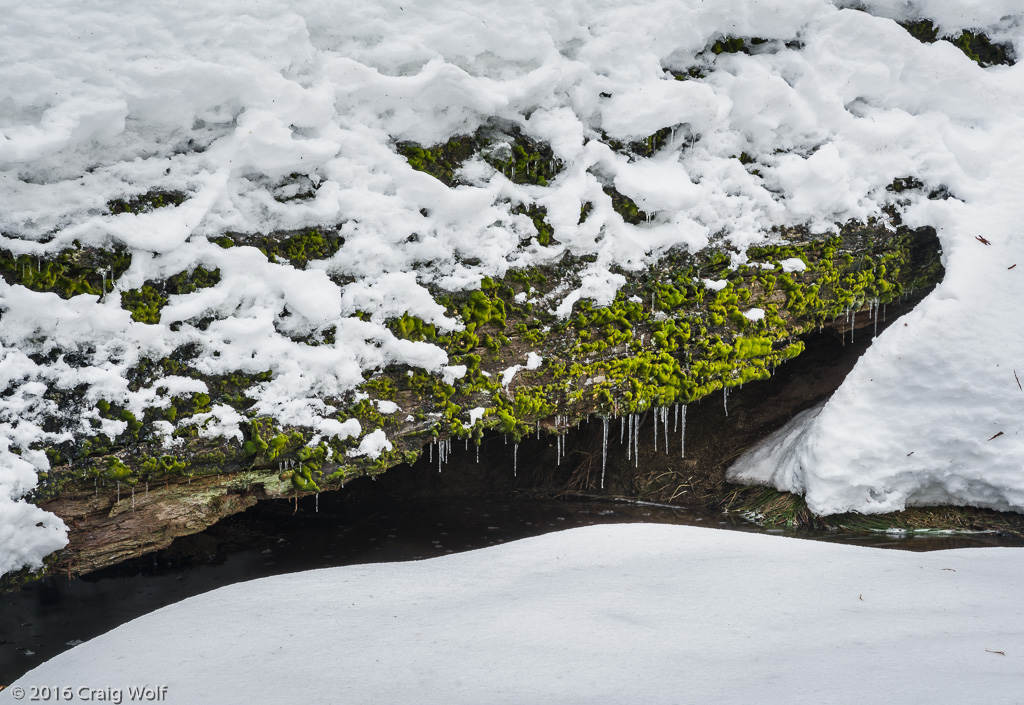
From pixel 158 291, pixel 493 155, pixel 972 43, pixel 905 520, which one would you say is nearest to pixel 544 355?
pixel 493 155

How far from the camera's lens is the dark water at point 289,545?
3557 millimetres

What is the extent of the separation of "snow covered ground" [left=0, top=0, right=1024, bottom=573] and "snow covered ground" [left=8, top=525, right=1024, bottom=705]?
36.6 inches

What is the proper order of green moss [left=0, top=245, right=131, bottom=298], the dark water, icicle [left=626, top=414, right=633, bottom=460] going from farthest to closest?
icicle [left=626, top=414, right=633, bottom=460], the dark water, green moss [left=0, top=245, right=131, bottom=298]

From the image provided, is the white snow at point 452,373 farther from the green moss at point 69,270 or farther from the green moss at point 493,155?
the green moss at point 69,270

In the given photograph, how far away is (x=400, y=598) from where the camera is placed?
2.93 m

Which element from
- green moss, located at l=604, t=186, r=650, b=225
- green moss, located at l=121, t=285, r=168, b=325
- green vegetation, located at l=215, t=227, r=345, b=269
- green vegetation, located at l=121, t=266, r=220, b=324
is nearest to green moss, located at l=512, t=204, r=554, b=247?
green moss, located at l=604, t=186, r=650, b=225

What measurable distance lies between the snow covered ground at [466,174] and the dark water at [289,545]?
2.56ft

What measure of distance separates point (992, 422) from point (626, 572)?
9.46 ft

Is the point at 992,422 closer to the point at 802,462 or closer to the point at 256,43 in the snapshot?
the point at 802,462

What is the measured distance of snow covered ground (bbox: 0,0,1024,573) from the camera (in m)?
3.07

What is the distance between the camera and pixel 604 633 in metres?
2.40

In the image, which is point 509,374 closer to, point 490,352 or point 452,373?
point 490,352

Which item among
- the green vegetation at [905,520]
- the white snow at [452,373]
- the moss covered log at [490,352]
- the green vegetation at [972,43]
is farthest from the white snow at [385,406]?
the green vegetation at [972,43]

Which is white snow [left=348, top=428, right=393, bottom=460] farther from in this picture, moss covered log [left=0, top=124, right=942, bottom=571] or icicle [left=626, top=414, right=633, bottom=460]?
icicle [left=626, top=414, right=633, bottom=460]
